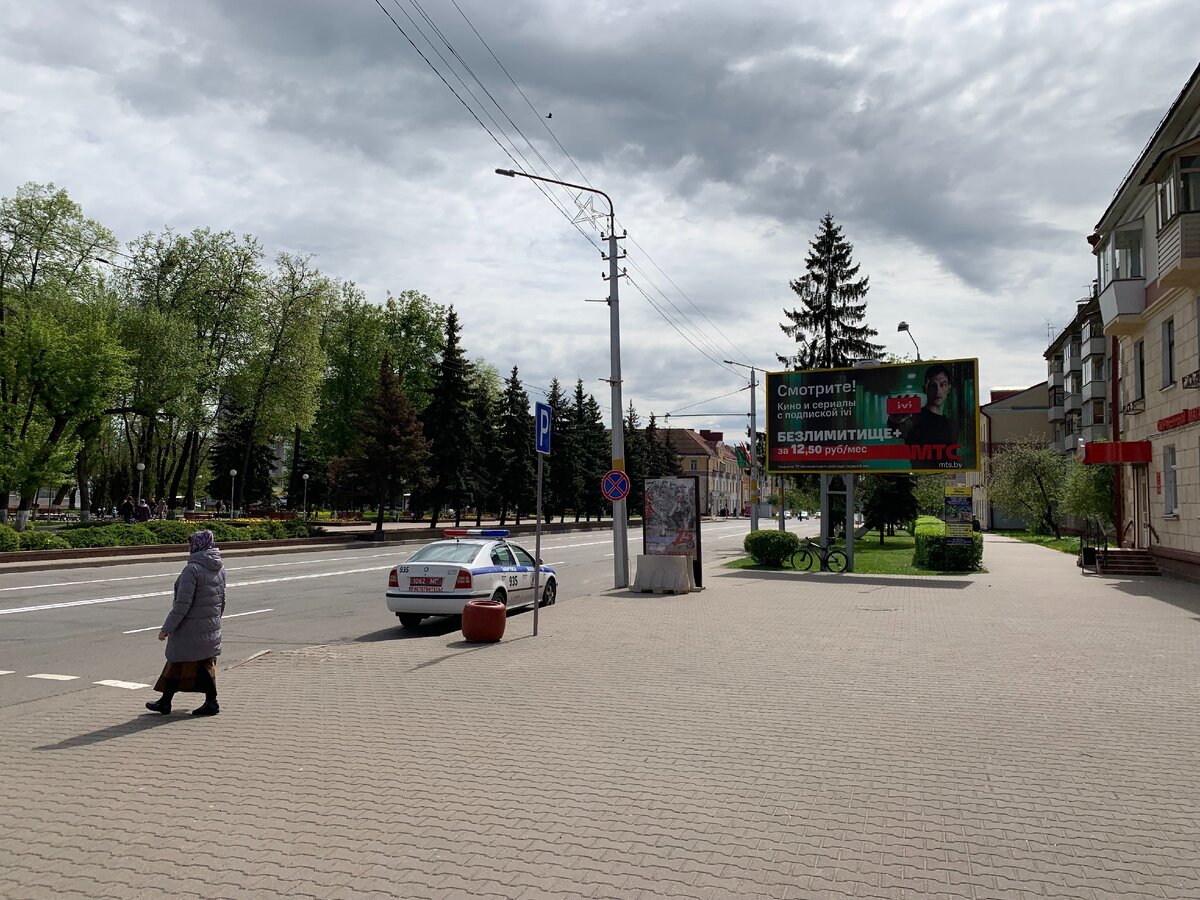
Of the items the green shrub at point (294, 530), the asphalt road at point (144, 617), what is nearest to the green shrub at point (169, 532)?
the asphalt road at point (144, 617)

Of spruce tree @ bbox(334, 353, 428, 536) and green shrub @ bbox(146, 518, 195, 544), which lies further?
spruce tree @ bbox(334, 353, 428, 536)

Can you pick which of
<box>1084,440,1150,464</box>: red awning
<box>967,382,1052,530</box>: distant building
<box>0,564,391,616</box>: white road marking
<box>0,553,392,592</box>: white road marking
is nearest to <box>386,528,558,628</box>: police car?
<box>0,564,391,616</box>: white road marking

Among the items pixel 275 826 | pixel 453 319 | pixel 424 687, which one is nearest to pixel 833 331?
pixel 453 319

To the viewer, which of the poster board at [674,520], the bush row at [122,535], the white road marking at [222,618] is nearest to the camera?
the white road marking at [222,618]

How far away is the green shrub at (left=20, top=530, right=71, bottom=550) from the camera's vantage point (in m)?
26.5

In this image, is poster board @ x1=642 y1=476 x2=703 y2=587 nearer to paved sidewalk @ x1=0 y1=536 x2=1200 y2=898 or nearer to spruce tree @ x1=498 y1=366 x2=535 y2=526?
paved sidewalk @ x1=0 y1=536 x2=1200 y2=898

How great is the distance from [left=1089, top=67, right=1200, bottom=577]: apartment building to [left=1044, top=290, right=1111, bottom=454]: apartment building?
20.1 meters

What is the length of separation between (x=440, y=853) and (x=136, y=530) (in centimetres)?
2953

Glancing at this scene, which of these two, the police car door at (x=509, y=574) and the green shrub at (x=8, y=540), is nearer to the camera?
the police car door at (x=509, y=574)

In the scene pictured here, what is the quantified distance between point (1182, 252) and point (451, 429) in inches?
1505

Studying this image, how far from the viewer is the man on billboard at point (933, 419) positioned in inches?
951

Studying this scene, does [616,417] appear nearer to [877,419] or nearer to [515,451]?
[877,419]

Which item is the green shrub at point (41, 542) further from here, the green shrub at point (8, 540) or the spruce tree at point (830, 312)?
the spruce tree at point (830, 312)

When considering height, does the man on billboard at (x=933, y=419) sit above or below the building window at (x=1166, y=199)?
below
